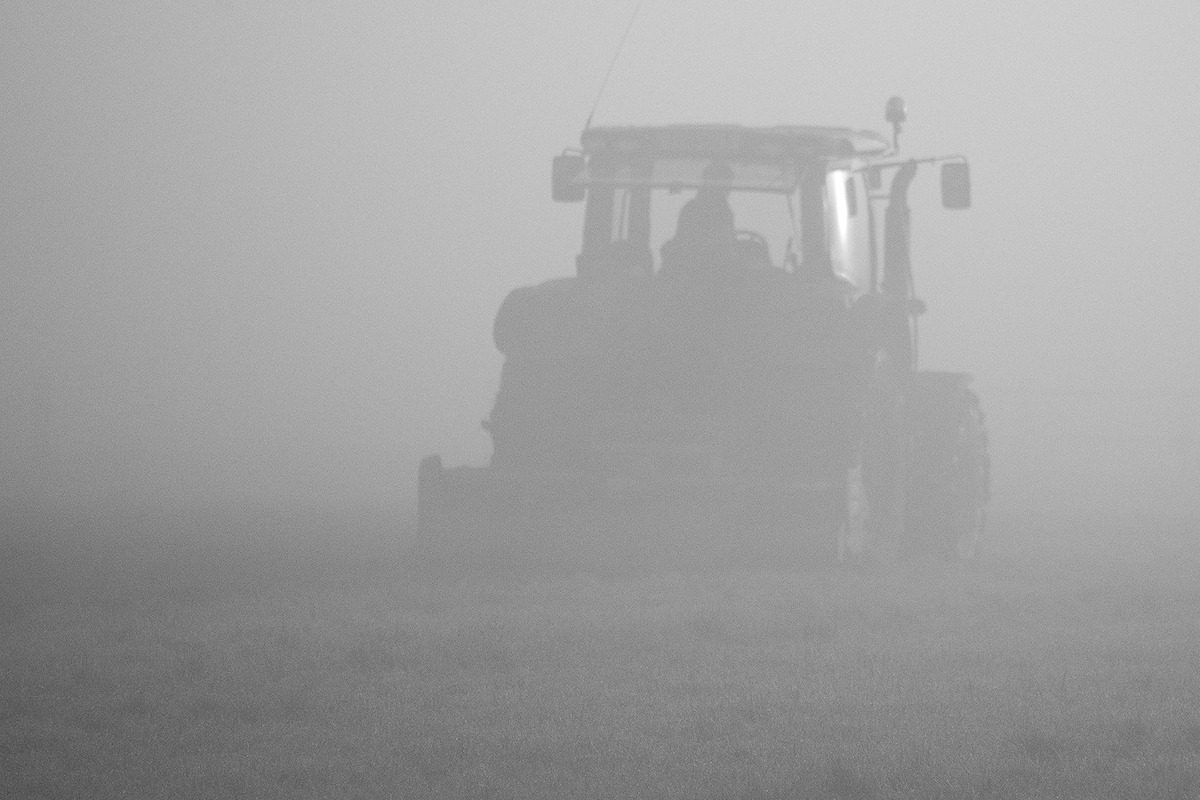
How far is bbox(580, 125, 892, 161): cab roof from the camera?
1464 centimetres

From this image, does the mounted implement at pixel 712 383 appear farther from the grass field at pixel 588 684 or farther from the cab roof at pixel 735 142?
the grass field at pixel 588 684

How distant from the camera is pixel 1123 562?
15219mm

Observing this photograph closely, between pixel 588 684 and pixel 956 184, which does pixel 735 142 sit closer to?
pixel 956 184

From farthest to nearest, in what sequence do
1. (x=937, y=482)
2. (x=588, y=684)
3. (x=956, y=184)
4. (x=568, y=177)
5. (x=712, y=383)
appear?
(x=937, y=482), (x=568, y=177), (x=956, y=184), (x=712, y=383), (x=588, y=684)

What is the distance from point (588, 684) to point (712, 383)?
5.93 metres

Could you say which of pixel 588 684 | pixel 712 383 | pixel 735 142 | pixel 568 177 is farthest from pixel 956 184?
pixel 588 684

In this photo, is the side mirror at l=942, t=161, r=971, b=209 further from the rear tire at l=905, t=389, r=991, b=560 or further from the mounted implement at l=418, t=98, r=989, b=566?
the rear tire at l=905, t=389, r=991, b=560

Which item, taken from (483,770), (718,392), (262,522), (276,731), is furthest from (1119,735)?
(262,522)

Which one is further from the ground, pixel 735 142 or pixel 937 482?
pixel 735 142

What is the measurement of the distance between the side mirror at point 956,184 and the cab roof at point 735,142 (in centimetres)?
63

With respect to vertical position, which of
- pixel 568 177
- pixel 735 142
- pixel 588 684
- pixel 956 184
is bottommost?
pixel 588 684

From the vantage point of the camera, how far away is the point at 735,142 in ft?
48.2

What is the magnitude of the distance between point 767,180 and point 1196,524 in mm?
8271

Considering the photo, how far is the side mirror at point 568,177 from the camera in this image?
15.0 metres
